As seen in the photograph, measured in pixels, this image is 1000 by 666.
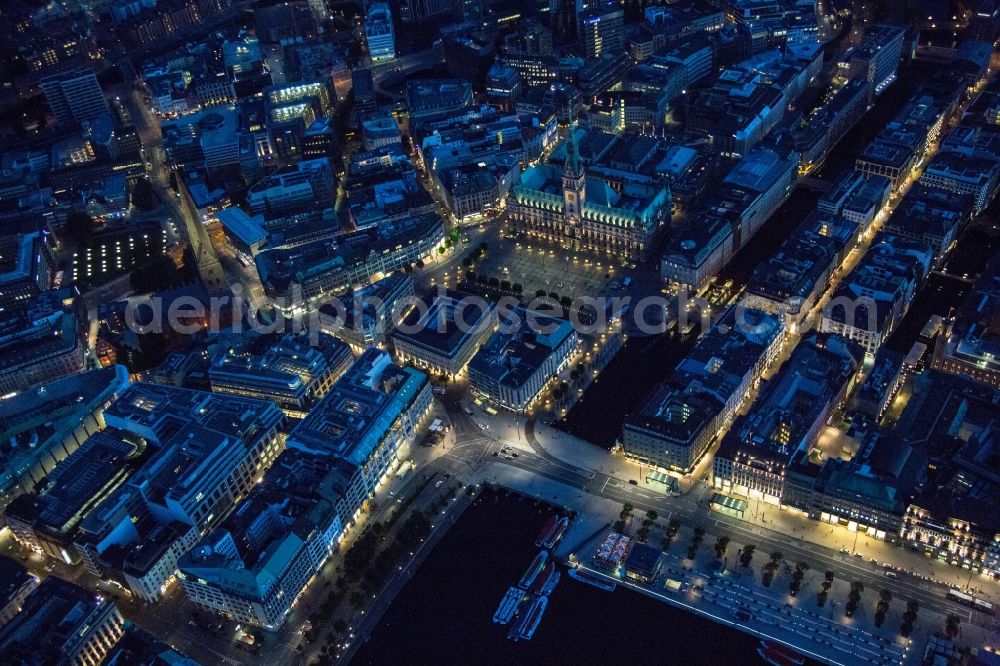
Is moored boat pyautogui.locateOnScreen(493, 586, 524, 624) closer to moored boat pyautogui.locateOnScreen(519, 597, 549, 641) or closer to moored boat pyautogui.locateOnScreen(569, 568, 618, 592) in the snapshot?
moored boat pyautogui.locateOnScreen(519, 597, 549, 641)

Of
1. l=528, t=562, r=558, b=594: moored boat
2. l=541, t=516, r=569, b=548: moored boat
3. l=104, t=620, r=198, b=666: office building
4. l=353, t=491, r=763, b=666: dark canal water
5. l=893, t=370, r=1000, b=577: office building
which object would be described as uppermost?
l=893, t=370, r=1000, b=577: office building

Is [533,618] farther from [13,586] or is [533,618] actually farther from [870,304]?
[870,304]

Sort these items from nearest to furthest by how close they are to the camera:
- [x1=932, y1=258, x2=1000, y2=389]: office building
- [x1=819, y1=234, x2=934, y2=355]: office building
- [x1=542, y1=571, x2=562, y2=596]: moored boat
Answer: [x1=542, y1=571, x2=562, y2=596]: moored boat, [x1=932, y1=258, x2=1000, y2=389]: office building, [x1=819, y1=234, x2=934, y2=355]: office building

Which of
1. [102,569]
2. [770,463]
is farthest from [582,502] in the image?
[102,569]

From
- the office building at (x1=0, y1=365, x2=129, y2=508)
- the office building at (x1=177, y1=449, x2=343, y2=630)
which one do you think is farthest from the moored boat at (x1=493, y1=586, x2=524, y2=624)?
the office building at (x1=0, y1=365, x2=129, y2=508)

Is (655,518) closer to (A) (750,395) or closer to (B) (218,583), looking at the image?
(A) (750,395)

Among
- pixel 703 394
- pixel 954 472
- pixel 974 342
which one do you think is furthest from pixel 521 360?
pixel 974 342

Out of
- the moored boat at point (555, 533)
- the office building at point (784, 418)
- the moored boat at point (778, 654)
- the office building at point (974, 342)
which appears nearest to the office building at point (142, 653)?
the moored boat at point (555, 533)

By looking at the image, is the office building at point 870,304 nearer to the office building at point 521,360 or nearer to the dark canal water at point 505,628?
the office building at point 521,360
